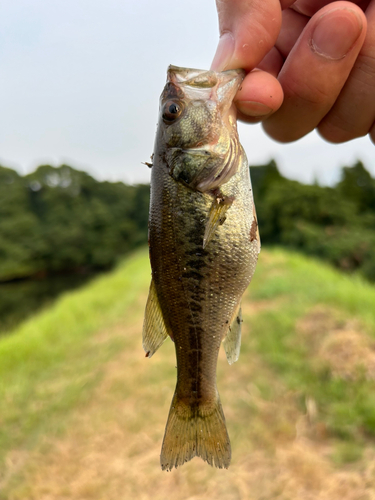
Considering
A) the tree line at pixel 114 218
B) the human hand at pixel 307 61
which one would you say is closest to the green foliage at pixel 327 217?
the tree line at pixel 114 218

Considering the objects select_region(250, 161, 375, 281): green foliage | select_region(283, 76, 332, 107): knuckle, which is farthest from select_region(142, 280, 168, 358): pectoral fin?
select_region(250, 161, 375, 281): green foliage

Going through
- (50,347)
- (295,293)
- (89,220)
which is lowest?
(89,220)

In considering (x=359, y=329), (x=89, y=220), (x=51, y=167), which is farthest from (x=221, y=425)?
(x=51, y=167)

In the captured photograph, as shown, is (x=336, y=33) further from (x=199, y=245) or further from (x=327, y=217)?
(x=327, y=217)

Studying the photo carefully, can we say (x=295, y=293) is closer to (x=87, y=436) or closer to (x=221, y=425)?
(x=87, y=436)

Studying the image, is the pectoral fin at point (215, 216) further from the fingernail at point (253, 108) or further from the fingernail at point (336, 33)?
the fingernail at point (336, 33)

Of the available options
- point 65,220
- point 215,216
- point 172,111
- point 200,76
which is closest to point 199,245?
point 215,216

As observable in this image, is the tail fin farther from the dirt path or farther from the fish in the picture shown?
the dirt path
